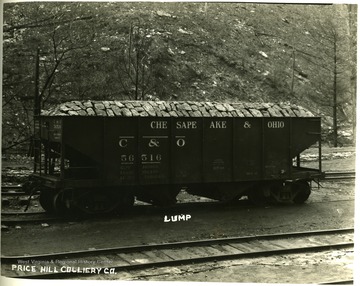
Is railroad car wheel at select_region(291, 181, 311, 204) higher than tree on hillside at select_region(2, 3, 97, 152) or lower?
lower

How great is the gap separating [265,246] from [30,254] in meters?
4.36

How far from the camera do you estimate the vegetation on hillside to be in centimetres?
931

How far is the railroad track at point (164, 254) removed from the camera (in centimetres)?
795

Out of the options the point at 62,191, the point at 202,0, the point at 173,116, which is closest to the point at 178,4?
the point at 202,0

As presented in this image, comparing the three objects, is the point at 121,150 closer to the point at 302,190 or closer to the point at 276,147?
the point at 276,147

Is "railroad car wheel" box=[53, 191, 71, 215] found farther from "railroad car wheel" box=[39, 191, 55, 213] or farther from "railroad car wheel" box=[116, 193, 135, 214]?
"railroad car wheel" box=[116, 193, 135, 214]

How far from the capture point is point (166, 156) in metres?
10.5

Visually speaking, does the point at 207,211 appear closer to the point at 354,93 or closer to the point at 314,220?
the point at 314,220

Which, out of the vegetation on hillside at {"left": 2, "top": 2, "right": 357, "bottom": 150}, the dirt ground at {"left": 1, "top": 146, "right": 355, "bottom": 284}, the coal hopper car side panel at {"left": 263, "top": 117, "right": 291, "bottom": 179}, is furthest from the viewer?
the coal hopper car side panel at {"left": 263, "top": 117, "right": 291, "bottom": 179}

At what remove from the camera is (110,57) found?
1288 cm

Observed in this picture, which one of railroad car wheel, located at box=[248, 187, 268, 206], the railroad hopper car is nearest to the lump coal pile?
the railroad hopper car

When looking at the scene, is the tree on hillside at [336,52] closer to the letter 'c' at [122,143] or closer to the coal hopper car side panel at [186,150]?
the coal hopper car side panel at [186,150]

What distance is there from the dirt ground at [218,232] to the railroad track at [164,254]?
15cm

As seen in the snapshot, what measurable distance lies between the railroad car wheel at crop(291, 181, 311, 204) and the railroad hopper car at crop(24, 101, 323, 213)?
0.68ft
